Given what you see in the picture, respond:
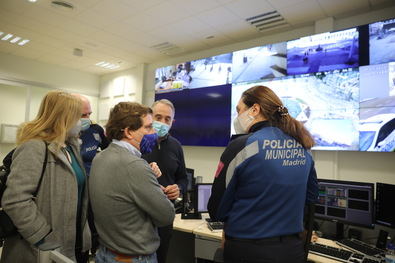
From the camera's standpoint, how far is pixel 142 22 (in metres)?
3.92

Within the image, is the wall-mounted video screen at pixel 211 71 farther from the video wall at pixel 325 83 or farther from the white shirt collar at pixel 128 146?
the white shirt collar at pixel 128 146

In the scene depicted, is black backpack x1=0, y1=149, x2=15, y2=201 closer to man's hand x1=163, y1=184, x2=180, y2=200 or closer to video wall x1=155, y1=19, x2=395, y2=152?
man's hand x1=163, y1=184, x2=180, y2=200

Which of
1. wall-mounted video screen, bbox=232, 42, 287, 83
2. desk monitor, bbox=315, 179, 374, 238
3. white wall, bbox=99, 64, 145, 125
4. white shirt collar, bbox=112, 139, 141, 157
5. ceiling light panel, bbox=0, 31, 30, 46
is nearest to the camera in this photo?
white shirt collar, bbox=112, 139, 141, 157

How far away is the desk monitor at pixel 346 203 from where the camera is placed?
237 cm

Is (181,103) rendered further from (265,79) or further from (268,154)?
(268,154)

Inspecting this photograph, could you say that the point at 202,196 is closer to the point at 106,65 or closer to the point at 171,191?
the point at 171,191

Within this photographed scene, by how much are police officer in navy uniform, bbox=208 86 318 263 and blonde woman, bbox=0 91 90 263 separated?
28.7 inches

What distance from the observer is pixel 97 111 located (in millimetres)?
6848

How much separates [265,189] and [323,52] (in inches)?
111

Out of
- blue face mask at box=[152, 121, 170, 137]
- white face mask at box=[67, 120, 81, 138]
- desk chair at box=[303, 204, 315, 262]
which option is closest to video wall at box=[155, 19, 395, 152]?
desk chair at box=[303, 204, 315, 262]

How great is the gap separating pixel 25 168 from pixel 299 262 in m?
1.33

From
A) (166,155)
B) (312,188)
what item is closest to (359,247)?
(312,188)

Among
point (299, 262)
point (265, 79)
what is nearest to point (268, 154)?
point (299, 262)

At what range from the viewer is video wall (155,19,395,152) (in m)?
2.98
